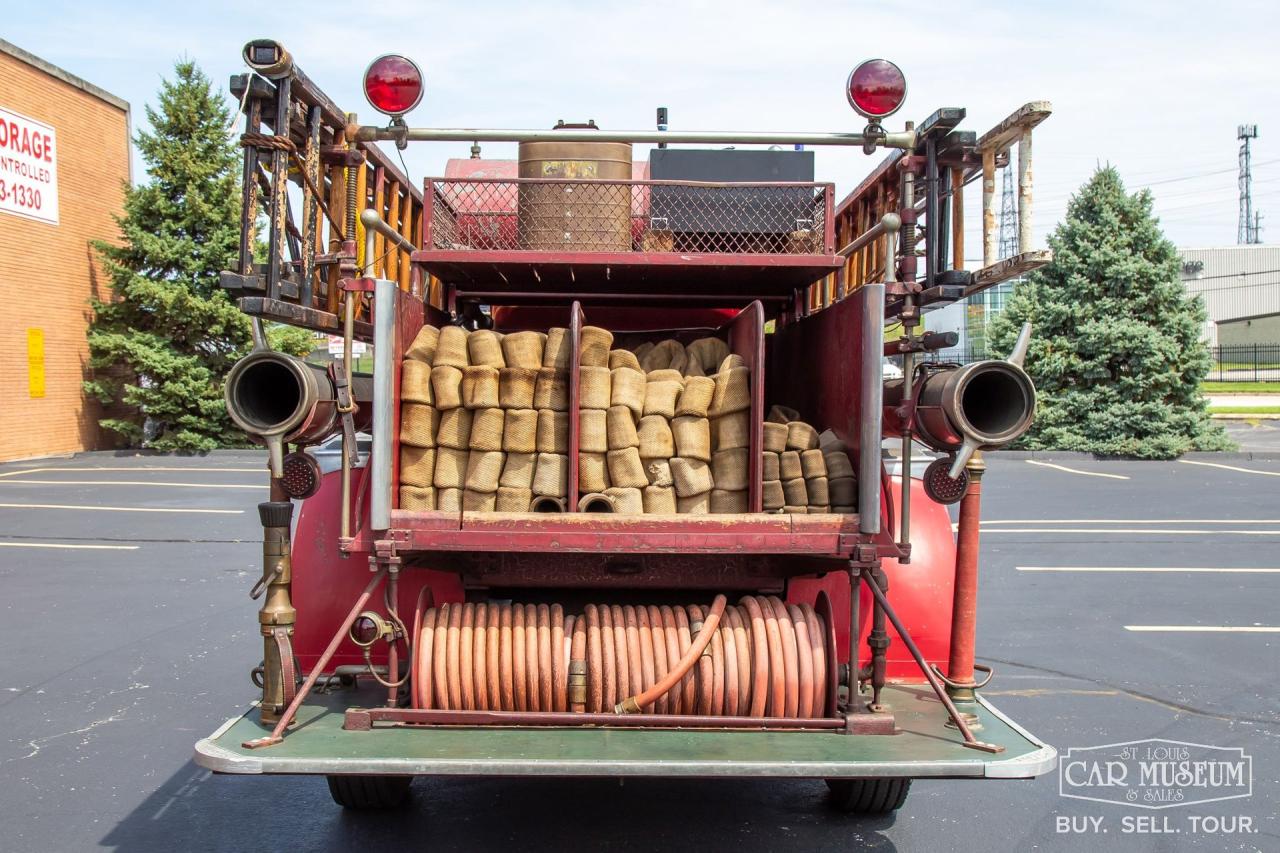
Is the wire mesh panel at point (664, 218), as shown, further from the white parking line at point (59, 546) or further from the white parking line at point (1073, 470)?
the white parking line at point (1073, 470)

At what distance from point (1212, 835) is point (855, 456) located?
2.39 metres

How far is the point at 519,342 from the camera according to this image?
14.2ft

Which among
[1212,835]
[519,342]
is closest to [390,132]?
[519,342]

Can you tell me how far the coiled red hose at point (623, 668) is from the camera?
13.2 ft

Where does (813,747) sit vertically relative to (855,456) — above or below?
below

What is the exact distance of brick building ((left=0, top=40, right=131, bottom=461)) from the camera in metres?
21.1

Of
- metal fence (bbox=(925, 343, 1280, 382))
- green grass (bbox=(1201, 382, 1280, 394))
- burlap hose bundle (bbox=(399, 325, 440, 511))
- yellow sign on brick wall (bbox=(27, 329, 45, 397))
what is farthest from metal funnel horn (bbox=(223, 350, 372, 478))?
metal fence (bbox=(925, 343, 1280, 382))

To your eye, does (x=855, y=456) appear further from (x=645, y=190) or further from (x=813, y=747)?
(x=645, y=190)

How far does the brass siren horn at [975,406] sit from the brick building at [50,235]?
2135 centimetres

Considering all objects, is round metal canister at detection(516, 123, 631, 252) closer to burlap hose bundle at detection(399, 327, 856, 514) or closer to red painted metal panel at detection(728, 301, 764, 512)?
burlap hose bundle at detection(399, 327, 856, 514)

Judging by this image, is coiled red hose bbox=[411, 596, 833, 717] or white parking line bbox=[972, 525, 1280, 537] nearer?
coiled red hose bbox=[411, 596, 833, 717]

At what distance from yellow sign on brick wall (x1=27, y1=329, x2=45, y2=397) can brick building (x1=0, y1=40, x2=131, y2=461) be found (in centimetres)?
2

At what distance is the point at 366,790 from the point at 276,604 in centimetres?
124

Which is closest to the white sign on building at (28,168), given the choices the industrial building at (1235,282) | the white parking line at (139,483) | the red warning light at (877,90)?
the white parking line at (139,483)
